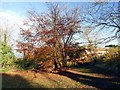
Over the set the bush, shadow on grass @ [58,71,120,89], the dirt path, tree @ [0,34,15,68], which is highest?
tree @ [0,34,15,68]

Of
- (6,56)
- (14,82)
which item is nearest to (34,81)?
(14,82)

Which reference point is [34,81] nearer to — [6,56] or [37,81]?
[37,81]

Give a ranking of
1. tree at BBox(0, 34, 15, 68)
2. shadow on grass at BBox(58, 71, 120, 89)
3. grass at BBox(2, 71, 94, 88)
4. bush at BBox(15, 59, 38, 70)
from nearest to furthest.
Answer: grass at BBox(2, 71, 94, 88)
shadow on grass at BBox(58, 71, 120, 89)
tree at BBox(0, 34, 15, 68)
bush at BBox(15, 59, 38, 70)

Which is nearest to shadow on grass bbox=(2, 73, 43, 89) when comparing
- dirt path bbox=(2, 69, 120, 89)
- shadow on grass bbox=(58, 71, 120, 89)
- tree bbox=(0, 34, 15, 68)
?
dirt path bbox=(2, 69, 120, 89)

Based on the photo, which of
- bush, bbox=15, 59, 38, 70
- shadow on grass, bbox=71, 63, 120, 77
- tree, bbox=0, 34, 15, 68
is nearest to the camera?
tree, bbox=0, 34, 15, 68

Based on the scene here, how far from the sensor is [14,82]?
13.1 meters

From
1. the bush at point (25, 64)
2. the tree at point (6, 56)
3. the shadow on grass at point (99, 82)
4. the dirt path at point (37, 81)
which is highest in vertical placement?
the tree at point (6, 56)

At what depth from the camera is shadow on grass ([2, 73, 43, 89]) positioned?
41.2 ft

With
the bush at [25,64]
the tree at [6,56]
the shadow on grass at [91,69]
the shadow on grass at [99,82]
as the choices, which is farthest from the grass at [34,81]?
the shadow on grass at [91,69]

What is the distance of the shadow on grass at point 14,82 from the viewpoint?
12555 mm

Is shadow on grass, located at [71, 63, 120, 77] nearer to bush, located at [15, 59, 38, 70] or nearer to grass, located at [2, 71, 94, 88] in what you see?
bush, located at [15, 59, 38, 70]

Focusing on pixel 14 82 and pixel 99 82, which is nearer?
pixel 14 82

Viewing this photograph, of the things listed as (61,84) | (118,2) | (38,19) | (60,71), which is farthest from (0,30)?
(118,2)

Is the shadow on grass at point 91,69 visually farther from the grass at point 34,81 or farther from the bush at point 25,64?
the grass at point 34,81
